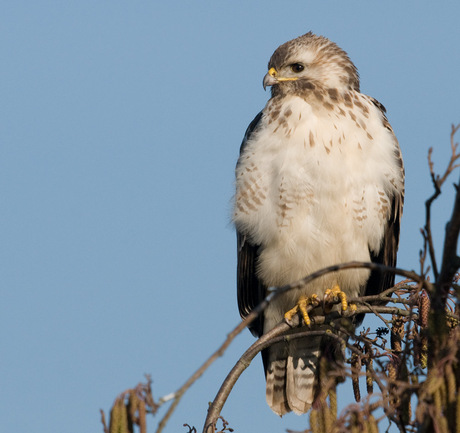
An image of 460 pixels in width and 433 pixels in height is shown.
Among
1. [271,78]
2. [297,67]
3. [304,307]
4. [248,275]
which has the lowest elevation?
[304,307]

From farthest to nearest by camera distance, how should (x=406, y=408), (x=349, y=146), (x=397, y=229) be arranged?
(x=397, y=229), (x=349, y=146), (x=406, y=408)

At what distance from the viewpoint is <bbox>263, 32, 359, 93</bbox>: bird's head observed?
5.95 m

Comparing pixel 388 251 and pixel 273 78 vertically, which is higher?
pixel 273 78

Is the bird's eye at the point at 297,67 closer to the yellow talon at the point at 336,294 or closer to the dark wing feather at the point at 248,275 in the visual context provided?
the dark wing feather at the point at 248,275

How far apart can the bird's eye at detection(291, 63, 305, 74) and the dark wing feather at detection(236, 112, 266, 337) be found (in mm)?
434

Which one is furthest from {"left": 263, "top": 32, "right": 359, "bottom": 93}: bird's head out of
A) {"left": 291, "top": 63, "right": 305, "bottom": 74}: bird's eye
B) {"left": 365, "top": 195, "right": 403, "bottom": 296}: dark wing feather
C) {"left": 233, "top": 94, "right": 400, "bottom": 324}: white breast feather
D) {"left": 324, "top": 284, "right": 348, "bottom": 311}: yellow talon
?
{"left": 324, "top": 284, "right": 348, "bottom": 311}: yellow talon

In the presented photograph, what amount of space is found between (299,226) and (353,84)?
1.33 metres

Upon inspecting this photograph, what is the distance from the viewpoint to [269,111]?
5785 millimetres

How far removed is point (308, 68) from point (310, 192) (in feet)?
3.81

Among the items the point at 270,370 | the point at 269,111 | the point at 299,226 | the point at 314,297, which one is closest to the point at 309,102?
the point at 269,111

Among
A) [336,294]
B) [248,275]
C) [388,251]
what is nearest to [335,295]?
[336,294]

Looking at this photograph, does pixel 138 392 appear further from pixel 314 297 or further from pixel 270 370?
pixel 270 370

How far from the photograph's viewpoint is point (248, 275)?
19.9 ft

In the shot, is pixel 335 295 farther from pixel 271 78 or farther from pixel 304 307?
pixel 271 78
